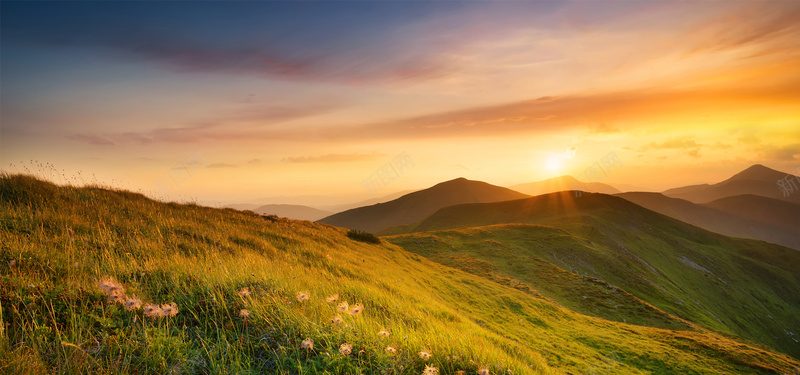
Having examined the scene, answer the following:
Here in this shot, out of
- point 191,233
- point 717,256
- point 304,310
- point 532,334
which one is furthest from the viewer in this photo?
point 717,256

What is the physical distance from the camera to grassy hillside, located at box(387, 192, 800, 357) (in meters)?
48.1

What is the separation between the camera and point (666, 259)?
251ft

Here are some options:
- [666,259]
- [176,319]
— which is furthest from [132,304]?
[666,259]

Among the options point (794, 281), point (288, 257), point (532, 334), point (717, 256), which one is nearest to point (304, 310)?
point (288, 257)

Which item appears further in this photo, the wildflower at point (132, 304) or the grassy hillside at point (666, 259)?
the grassy hillside at point (666, 259)

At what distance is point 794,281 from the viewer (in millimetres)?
94000

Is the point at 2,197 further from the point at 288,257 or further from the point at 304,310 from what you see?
the point at 304,310

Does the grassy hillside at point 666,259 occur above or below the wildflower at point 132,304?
below

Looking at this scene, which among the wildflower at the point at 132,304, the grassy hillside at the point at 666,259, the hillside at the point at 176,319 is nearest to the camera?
the hillside at the point at 176,319

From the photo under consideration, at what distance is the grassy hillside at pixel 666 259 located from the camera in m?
48.1

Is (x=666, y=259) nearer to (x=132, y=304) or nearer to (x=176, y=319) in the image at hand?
(x=176, y=319)

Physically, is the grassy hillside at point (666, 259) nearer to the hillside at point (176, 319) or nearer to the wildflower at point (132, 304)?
the hillside at point (176, 319)

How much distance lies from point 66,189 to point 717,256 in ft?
446

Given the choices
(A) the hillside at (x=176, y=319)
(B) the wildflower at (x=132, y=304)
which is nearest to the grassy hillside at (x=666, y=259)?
(A) the hillside at (x=176, y=319)
